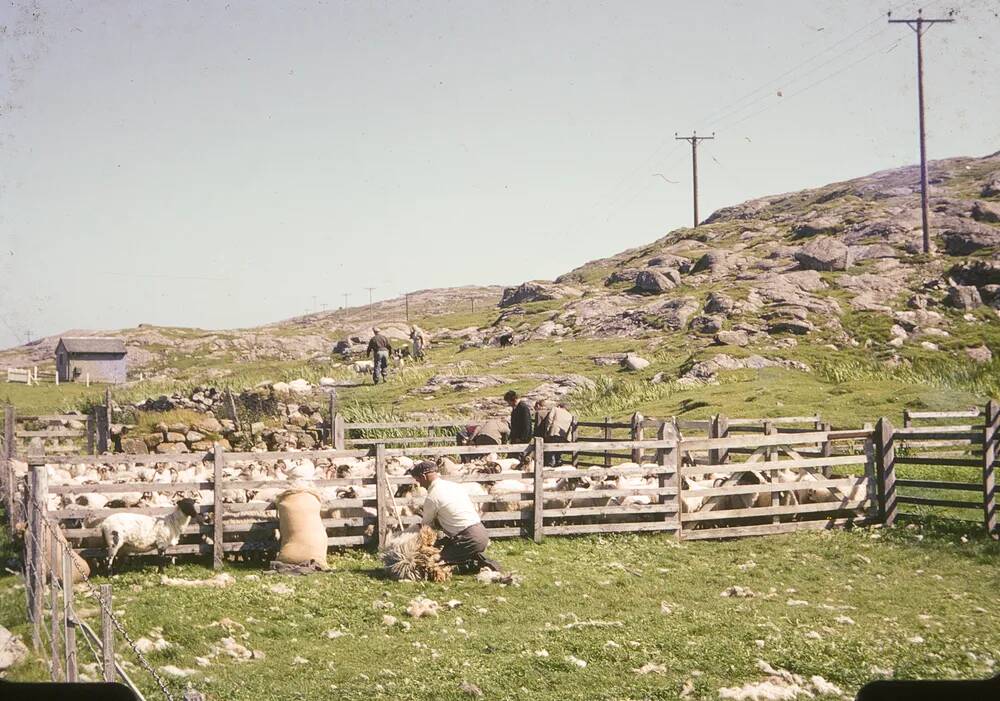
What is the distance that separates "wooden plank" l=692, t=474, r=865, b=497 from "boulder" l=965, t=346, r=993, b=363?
35.0 metres

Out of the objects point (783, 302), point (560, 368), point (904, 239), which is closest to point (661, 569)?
point (560, 368)

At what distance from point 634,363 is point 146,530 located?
1413 inches

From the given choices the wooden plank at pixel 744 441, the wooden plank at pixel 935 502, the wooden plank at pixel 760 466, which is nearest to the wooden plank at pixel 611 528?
the wooden plank at pixel 760 466

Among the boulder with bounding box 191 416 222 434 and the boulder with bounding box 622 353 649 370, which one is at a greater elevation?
the boulder with bounding box 622 353 649 370

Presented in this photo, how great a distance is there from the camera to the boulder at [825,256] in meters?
71.9

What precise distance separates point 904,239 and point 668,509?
6875 centimetres

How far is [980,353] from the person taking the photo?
47812mm

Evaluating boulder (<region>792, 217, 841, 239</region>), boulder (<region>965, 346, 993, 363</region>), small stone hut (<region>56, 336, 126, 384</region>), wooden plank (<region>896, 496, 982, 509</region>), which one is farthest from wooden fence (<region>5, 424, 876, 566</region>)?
boulder (<region>792, 217, 841, 239</region>)

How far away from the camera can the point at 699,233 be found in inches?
4176

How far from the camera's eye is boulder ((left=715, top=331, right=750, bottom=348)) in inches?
2058

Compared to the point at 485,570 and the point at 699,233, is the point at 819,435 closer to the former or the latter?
the point at 485,570

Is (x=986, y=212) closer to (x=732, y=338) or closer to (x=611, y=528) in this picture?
(x=732, y=338)

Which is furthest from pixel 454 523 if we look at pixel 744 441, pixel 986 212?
pixel 986 212

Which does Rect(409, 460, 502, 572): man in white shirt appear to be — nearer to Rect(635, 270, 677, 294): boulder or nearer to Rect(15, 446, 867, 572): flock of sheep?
Rect(15, 446, 867, 572): flock of sheep
